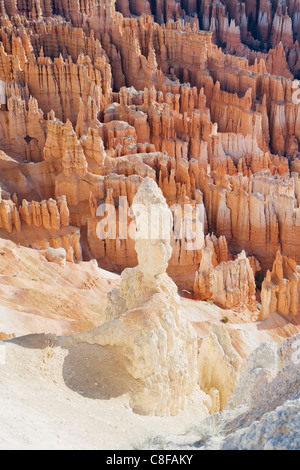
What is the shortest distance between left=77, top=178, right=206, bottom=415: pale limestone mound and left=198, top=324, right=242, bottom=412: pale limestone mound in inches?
45.8

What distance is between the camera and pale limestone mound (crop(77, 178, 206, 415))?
880cm

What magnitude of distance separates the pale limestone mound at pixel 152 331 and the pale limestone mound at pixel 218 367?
3.82 ft

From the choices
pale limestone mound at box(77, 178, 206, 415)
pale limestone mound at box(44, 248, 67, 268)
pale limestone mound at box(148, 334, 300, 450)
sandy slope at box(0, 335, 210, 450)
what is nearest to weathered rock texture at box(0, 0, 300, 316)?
pale limestone mound at box(44, 248, 67, 268)

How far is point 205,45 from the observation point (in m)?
36.9

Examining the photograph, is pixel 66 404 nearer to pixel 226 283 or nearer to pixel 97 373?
pixel 97 373

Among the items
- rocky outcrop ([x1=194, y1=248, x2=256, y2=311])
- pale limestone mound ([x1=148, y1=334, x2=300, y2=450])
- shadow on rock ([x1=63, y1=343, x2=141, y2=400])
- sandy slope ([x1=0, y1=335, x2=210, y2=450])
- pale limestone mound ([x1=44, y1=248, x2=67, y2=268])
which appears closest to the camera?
pale limestone mound ([x1=148, y1=334, x2=300, y2=450])

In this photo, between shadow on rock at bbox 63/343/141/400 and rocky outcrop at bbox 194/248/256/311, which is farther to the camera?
rocky outcrop at bbox 194/248/256/311

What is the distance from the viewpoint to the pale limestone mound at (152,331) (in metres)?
8.80

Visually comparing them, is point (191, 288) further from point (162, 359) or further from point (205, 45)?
point (205, 45)

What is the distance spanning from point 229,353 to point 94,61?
2525 cm

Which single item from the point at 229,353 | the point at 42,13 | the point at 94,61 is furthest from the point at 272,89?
the point at 229,353

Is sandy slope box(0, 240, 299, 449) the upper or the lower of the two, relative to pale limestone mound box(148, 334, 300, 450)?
lower

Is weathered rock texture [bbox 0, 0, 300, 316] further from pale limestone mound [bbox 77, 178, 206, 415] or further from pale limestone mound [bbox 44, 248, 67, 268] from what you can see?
pale limestone mound [bbox 77, 178, 206, 415]

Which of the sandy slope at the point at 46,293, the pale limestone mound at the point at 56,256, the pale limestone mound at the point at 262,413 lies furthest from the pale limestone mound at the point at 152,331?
the pale limestone mound at the point at 56,256
